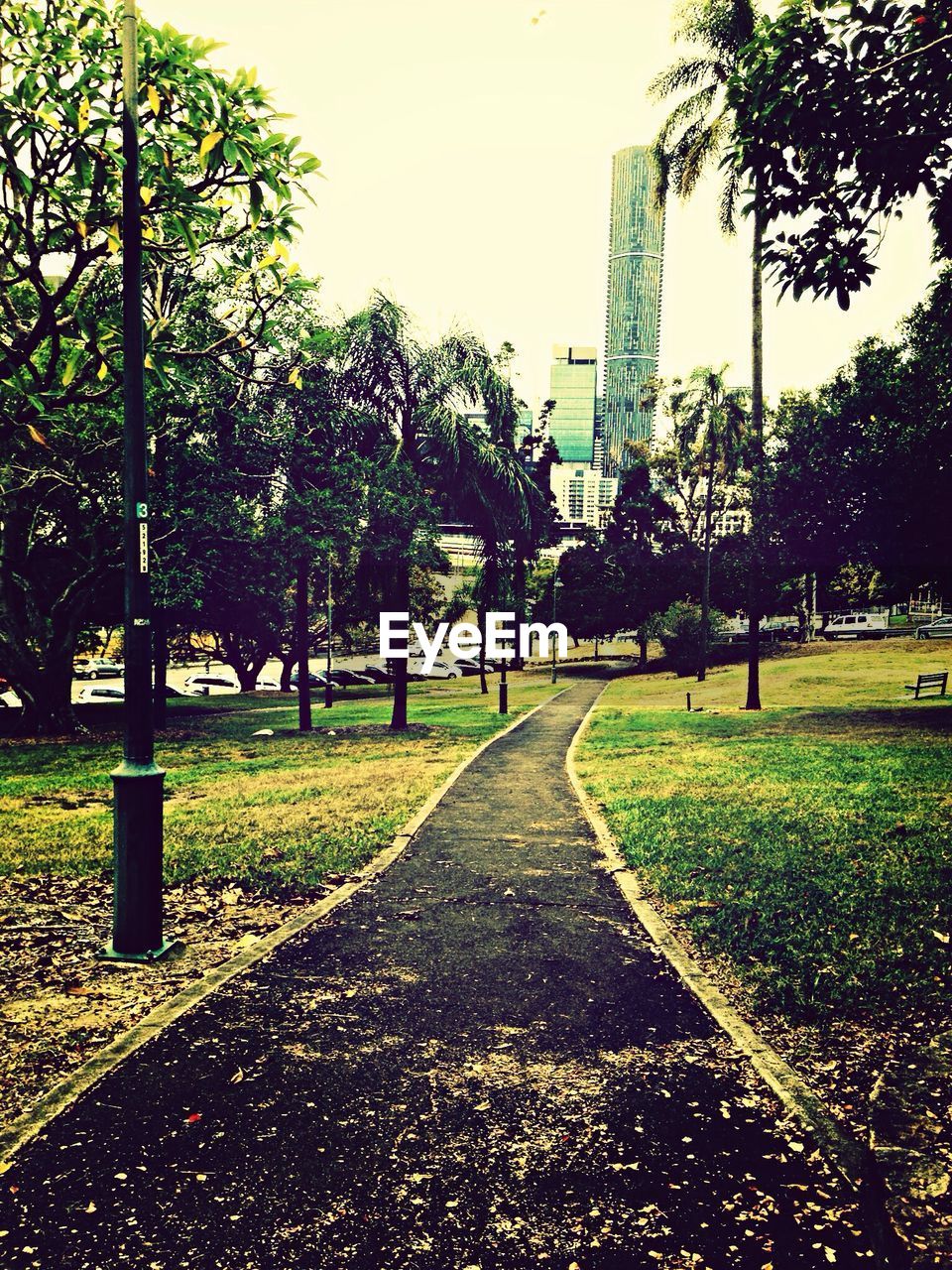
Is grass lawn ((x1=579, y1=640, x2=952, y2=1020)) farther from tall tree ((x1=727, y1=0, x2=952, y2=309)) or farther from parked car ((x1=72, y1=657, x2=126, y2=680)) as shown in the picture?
parked car ((x1=72, y1=657, x2=126, y2=680))

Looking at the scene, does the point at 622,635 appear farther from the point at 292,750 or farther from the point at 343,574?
the point at 292,750

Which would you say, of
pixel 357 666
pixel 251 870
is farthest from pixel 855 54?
pixel 357 666

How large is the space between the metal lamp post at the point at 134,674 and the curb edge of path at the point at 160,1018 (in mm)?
726

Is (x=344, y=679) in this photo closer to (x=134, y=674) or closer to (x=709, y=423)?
(x=709, y=423)

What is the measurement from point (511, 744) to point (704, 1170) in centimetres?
1746

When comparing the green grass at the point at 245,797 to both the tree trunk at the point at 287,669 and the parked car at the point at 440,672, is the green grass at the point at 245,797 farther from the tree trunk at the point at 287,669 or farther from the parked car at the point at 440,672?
the parked car at the point at 440,672

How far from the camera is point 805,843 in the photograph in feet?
31.8

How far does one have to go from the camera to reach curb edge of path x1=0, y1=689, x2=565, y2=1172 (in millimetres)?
4281

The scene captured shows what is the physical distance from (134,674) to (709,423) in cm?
4472

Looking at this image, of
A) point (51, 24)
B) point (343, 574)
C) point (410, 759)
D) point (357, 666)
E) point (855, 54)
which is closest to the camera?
point (855, 54)

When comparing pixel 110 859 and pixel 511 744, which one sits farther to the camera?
A: pixel 511 744

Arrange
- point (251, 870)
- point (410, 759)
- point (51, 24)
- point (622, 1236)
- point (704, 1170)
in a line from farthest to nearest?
point (410, 759)
point (251, 870)
point (51, 24)
point (704, 1170)
point (622, 1236)

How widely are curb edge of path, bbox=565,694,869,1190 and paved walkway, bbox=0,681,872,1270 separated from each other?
0.36 ft

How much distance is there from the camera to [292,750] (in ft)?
71.3
